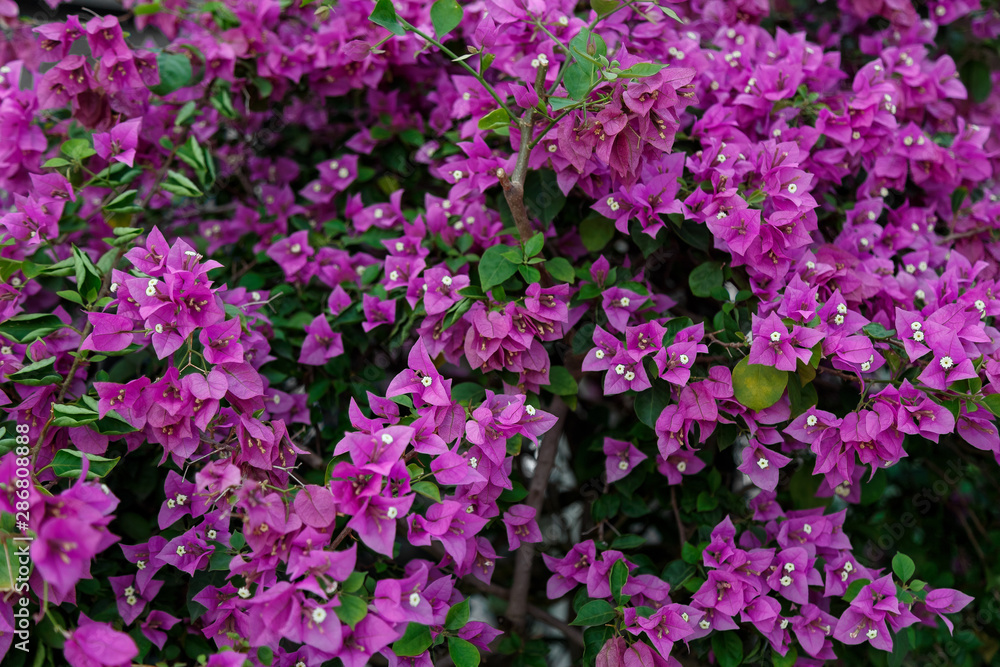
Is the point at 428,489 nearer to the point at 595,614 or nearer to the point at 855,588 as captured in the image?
the point at 595,614

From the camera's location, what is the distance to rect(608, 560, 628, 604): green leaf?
1238 mm

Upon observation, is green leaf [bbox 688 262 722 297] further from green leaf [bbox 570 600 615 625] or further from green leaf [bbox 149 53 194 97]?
green leaf [bbox 149 53 194 97]

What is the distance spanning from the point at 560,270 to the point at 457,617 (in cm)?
60

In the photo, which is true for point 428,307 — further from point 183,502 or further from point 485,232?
point 183,502

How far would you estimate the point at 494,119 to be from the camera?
1158 mm

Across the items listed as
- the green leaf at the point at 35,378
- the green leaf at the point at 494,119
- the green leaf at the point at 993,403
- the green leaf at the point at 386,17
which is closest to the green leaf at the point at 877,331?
the green leaf at the point at 993,403

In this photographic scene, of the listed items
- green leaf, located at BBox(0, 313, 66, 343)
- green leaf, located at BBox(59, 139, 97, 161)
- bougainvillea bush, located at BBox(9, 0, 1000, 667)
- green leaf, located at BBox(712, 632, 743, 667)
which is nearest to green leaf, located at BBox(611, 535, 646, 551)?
bougainvillea bush, located at BBox(9, 0, 1000, 667)

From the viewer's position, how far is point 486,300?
128cm

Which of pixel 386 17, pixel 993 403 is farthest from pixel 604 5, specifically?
pixel 993 403

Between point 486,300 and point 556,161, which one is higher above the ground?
point 556,161

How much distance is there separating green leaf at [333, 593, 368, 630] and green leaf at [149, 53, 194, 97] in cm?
114

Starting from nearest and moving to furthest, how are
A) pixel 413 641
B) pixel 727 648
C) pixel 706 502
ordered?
1. pixel 413 641
2. pixel 727 648
3. pixel 706 502

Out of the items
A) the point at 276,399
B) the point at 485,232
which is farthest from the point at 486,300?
the point at 276,399

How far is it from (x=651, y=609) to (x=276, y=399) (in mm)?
739
